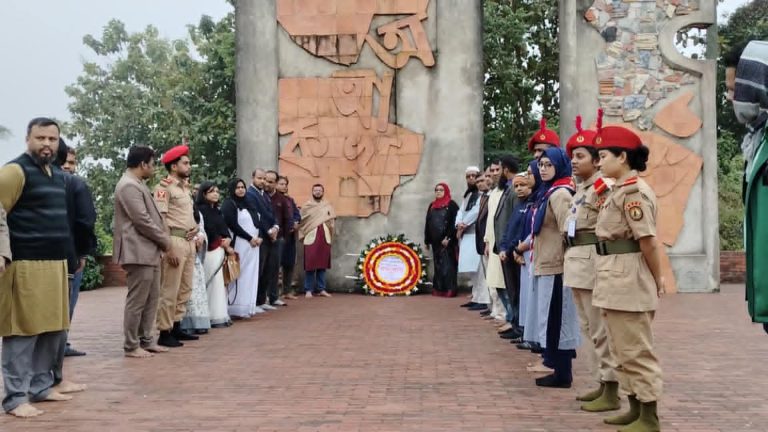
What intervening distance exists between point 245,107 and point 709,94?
7887 mm

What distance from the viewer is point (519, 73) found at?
22859mm

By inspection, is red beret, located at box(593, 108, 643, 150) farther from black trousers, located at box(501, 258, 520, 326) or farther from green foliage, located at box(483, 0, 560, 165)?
green foliage, located at box(483, 0, 560, 165)

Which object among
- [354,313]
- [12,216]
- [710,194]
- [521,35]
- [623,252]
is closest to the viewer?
[623,252]

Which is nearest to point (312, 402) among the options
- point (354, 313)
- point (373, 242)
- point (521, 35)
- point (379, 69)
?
point (354, 313)

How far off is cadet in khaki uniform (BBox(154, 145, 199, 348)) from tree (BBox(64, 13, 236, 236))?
12149 millimetres

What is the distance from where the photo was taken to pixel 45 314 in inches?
222

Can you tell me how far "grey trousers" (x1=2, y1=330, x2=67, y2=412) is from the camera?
18.1ft

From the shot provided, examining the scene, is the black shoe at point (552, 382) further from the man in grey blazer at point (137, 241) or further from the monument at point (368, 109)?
the monument at point (368, 109)

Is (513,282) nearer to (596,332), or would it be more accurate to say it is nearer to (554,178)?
(554,178)

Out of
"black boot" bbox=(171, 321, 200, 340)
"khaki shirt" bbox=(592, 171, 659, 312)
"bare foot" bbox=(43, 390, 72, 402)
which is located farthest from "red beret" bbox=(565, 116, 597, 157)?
"black boot" bbox=(171, 321, 200, 340)

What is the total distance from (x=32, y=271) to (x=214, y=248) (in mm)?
4498

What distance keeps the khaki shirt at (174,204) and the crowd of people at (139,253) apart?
10 millimetres

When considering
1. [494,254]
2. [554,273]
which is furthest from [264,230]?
[554,273]

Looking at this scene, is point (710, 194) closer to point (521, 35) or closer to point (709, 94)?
point (709, 94)
